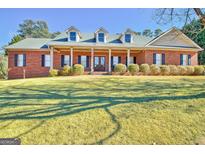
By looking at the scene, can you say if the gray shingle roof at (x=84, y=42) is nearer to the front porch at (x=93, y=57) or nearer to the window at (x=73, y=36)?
the window at (x=73, y=36)

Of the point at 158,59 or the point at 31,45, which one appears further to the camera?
the point at 158,59

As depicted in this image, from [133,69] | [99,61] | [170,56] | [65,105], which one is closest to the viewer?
[65,105]

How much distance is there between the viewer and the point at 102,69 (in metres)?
24.5

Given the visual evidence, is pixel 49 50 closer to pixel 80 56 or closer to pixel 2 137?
pixel 80 56

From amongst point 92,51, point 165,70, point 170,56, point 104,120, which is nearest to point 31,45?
point 92,51

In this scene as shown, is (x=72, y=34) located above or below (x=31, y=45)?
above

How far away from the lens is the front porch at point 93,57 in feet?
77.2

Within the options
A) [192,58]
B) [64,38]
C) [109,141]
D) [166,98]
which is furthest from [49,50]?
[109,141]

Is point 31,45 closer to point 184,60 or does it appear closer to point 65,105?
point 184,60

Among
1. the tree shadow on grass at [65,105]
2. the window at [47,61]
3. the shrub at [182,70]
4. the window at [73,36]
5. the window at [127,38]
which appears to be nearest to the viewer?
the tree shadow on grass at [65,105]

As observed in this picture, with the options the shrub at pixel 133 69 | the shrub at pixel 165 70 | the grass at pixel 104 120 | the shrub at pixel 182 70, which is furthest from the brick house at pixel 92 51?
the grass at pixel 104 120

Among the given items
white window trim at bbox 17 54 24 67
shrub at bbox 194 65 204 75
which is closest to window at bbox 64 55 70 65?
white window trim at bbox 17 54 24 67

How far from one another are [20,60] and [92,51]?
25.1 feet

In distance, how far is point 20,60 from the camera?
22719 millimetres
